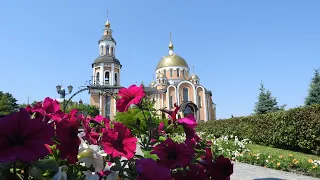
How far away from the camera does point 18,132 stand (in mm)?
816

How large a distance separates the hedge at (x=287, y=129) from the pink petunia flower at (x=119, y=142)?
12.2 m

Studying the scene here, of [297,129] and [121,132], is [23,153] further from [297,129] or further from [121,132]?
[297,129]

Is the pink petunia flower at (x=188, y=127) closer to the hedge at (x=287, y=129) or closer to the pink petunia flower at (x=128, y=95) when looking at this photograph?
the pink petunia flower at (x=128, y=95)

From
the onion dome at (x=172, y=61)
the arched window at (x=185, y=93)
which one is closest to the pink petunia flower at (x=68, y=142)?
the arched window at (x=185, y=93)

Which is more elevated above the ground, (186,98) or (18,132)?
(186,98)

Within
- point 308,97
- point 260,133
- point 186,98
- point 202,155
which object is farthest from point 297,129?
point 186,98

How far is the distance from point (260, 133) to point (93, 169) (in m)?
15.6

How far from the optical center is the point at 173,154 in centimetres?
112

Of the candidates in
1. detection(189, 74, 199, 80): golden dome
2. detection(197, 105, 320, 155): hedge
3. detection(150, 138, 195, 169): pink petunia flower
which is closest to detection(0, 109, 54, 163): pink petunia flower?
detection(150, 138, 195, 169): pink petunia flower

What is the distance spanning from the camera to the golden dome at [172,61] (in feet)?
182

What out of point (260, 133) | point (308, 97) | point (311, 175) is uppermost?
point (308, 97)

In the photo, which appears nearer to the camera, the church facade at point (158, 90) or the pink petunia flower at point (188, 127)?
the pink petunia flower at point (188, 127)

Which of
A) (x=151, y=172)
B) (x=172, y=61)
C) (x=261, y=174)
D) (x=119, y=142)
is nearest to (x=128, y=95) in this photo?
(x=119, y=142)

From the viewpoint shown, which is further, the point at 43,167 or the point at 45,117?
the point at 45,117
